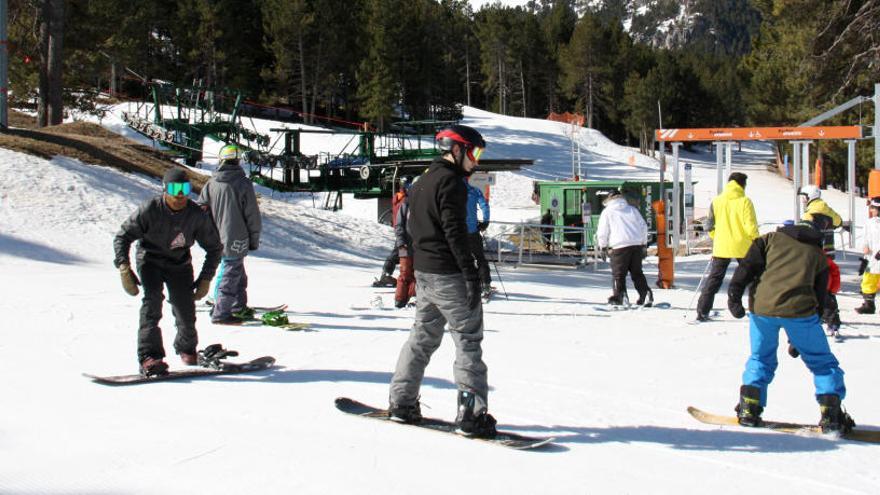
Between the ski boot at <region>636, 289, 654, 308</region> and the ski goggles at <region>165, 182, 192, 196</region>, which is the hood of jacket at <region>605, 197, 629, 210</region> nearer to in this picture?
the ski boot at <region>636, 289, 654, 308</region>

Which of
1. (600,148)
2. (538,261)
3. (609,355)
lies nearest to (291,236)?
(538,261)

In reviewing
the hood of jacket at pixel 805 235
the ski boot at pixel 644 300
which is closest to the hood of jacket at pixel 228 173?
the hood of jacket at pixel 805 235

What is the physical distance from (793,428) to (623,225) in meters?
5.92

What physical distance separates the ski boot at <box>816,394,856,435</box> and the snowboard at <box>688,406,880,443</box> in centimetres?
4

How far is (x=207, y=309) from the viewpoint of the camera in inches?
396

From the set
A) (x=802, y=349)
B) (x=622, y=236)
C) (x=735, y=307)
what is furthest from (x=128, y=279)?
(x=622, y=236)

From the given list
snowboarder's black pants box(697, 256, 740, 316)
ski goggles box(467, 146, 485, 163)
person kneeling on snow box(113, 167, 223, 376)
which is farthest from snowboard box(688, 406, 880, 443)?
snowboarder's black pants box(697, 256, 740, 316)

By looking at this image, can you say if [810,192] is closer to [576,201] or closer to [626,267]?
[626,267]

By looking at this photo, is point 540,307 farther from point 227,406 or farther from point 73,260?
point 73,260

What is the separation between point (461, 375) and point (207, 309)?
568 cm

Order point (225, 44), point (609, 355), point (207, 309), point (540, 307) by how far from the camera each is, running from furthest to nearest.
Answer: point (225, 44) < point (540, 307) < point (207, 309) < point (609, 355)

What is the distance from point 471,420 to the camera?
5062mm

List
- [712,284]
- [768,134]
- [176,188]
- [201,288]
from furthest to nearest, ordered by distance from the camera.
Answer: [768,134] < [712,284] < [201,288] < [176,188]

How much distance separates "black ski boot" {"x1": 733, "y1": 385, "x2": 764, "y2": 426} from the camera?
5645 mm
